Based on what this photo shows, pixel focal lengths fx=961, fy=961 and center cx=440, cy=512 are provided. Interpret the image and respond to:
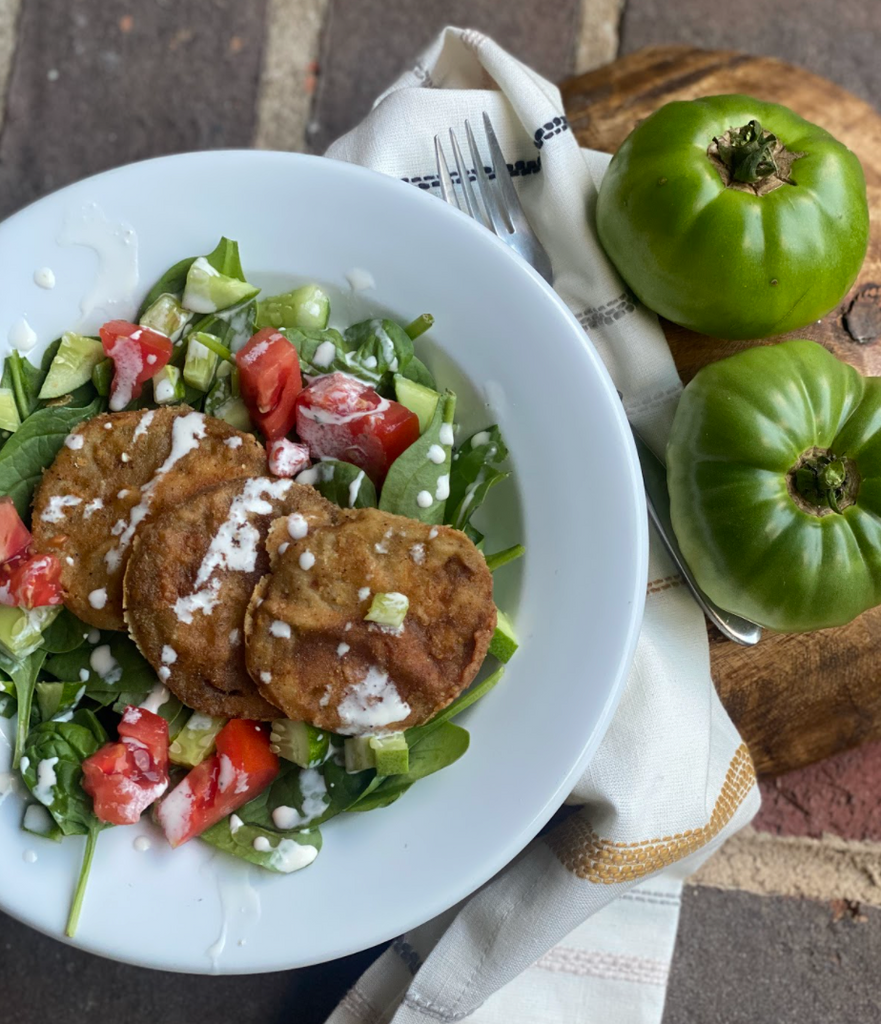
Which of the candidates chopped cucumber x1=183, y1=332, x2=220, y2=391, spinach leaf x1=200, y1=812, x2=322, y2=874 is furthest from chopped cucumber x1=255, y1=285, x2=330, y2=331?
spinach leaf x1=200, y1=812, x2=322, y2=874

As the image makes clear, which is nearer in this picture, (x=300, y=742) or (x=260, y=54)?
(x=300, y=742)

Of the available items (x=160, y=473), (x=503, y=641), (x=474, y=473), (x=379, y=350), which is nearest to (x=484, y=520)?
(x=474, y=473)

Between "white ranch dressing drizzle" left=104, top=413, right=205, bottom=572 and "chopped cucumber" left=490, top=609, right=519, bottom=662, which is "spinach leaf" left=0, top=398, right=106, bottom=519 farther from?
"chopped cucumber" left=490, top=609, right=519, bottom=662

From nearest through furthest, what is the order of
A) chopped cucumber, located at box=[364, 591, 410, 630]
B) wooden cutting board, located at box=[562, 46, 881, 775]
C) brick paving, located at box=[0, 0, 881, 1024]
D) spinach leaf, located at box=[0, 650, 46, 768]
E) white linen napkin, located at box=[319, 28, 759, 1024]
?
chopped cucumber, located at box=[364, 591, 410, 630] → spinach leaf, located at box=[0, 650, 46, 768] → white linen napkin, located at box=[319, 28, 759, 1024] → wooden cutting board, located at box=[562, 46, 881, 775] → brick paving, located at box=[0, 0, 881, 1024]

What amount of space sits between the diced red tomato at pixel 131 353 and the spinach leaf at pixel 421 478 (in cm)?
48

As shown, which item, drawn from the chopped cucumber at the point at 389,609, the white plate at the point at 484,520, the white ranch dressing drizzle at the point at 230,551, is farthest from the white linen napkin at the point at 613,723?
the white ranch dressing drizzle at the point at 230,551

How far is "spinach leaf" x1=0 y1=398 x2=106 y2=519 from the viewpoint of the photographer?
5.63 feet

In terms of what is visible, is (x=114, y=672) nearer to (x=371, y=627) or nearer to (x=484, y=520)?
(x=371, y=627)

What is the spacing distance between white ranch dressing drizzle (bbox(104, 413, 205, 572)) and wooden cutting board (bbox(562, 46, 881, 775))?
3.26 feet

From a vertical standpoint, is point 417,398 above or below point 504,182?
below

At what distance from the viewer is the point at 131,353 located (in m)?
1.74

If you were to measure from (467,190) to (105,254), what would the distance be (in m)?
0.73

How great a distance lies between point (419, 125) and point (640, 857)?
1.55m

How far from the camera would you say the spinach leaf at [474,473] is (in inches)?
68.8
